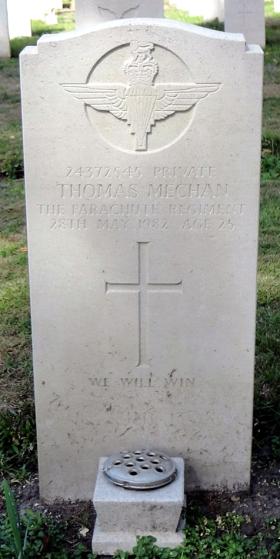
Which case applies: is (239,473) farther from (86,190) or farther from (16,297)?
(16,297)

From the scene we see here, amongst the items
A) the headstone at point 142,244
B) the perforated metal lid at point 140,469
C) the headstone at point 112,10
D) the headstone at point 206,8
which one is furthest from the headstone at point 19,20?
the perforated metal lid at point 140,469

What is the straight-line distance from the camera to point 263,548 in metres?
3.14

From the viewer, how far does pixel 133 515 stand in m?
3.13

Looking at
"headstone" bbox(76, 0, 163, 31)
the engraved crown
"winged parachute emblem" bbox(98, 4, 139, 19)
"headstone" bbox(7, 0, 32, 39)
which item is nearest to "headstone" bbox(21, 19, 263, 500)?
the engraved crown

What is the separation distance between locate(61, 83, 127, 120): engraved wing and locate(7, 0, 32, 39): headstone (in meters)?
12.3

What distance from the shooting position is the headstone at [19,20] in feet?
48.3

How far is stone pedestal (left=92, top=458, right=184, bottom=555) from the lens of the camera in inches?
122

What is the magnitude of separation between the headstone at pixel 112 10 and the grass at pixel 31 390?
218 cm

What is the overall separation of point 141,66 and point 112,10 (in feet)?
21.5

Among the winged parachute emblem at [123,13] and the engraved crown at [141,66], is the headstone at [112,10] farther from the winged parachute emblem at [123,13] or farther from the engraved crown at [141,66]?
the engraved crown at [141,66]

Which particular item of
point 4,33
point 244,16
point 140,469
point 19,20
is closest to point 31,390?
point 140,469

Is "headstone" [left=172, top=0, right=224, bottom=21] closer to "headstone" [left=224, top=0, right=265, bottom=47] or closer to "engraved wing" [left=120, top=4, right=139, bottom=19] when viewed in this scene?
"headstone" [left=224, top=0, right=265, bottom=47]

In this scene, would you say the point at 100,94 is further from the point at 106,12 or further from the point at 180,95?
the point at 106,12

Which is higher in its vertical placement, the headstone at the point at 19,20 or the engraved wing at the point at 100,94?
the headstone at the point at 19,20
